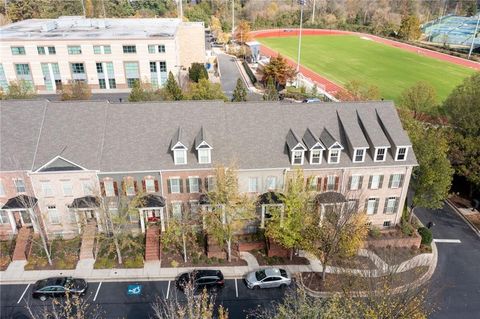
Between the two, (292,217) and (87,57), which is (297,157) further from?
(87,57)

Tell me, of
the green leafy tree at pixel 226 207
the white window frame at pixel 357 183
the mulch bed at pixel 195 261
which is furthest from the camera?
the white window frame at pixel 357 183

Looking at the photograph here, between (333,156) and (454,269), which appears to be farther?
(333,156)

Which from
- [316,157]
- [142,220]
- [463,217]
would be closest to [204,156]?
[142,220]

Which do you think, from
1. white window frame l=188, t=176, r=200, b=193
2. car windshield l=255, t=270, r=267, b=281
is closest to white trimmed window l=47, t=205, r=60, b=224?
white window frame l=188, t=176, r=200, b=193

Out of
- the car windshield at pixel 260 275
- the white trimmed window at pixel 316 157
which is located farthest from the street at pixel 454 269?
the white trimmed window at pixel 316 157

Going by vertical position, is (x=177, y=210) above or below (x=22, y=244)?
above

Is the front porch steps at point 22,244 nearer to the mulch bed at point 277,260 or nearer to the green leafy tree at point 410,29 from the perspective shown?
the mulch bed at point 277,260
